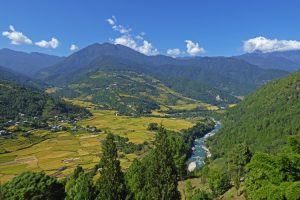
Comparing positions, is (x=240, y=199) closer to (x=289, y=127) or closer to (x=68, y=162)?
(x=68, y=162)

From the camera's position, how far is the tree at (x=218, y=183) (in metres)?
72.8

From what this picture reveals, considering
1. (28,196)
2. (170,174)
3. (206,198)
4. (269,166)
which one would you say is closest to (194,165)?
(206,198)

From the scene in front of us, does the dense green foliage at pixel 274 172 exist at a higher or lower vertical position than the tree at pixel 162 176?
higher

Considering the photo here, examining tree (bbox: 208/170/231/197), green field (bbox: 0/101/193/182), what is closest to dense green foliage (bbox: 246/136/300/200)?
tree (bbox: 208/170/231/197)

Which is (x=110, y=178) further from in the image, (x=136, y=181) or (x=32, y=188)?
(x=32, y=188)

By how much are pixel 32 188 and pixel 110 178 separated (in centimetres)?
2604

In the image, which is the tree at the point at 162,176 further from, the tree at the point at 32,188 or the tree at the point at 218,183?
the tree at the point at 218,183

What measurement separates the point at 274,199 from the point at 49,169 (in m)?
125

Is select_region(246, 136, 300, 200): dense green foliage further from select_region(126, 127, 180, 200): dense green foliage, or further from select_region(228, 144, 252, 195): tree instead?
select_region(228, 144, 252, 195): tree

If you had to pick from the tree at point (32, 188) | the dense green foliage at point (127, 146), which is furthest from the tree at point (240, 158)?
the dense green foliage at point (127, 146)

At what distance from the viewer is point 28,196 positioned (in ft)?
204

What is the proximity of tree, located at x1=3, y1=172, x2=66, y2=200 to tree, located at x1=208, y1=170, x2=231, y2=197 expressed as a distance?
29.5m

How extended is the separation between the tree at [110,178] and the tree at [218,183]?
33.8 metres

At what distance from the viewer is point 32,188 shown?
6278 centimetres
